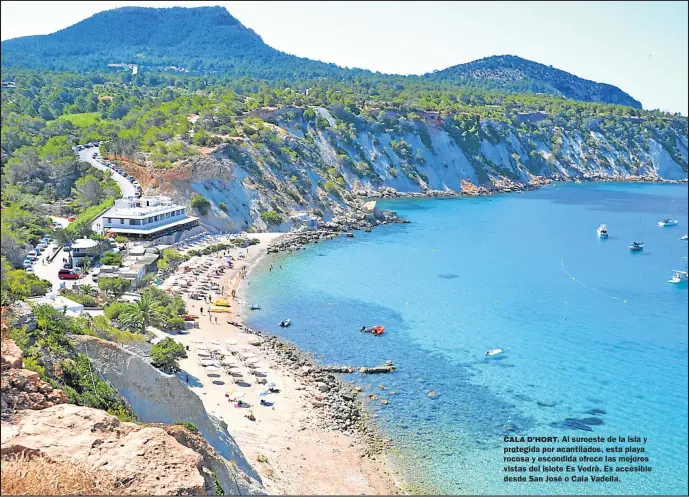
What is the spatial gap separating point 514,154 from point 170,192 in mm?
80760

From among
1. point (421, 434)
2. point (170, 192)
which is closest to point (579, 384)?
point (421, 434)

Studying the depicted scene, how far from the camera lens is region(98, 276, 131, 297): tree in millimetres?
42906

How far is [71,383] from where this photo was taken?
19.3 meters

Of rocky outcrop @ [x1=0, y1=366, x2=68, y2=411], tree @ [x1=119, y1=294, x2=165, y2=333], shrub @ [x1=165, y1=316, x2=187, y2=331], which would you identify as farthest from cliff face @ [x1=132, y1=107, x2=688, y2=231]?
rocky outcrop @ [x1=0, y1=366, x2=68, y2=411]

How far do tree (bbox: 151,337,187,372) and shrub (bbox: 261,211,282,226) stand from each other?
1570 inches

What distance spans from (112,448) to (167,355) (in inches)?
683

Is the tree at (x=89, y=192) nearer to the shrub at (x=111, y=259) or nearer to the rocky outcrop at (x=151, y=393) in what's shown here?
the shrub at (x=111, y=259)

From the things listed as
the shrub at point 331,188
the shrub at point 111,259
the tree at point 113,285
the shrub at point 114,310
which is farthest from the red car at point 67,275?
the shrub at point 331,188

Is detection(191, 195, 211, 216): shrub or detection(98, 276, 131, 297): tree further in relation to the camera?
detection(191, 195, 211, 216): shrub

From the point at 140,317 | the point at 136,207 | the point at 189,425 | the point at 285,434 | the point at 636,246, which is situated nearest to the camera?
the point at 189,425

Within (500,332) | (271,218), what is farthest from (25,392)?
(271,218)

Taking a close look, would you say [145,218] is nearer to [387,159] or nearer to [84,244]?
[84,244]

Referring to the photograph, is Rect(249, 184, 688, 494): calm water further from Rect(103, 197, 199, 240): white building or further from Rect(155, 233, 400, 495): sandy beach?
Rect(103, 197, 199, 240): white building

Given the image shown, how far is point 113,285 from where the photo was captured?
43.3m
